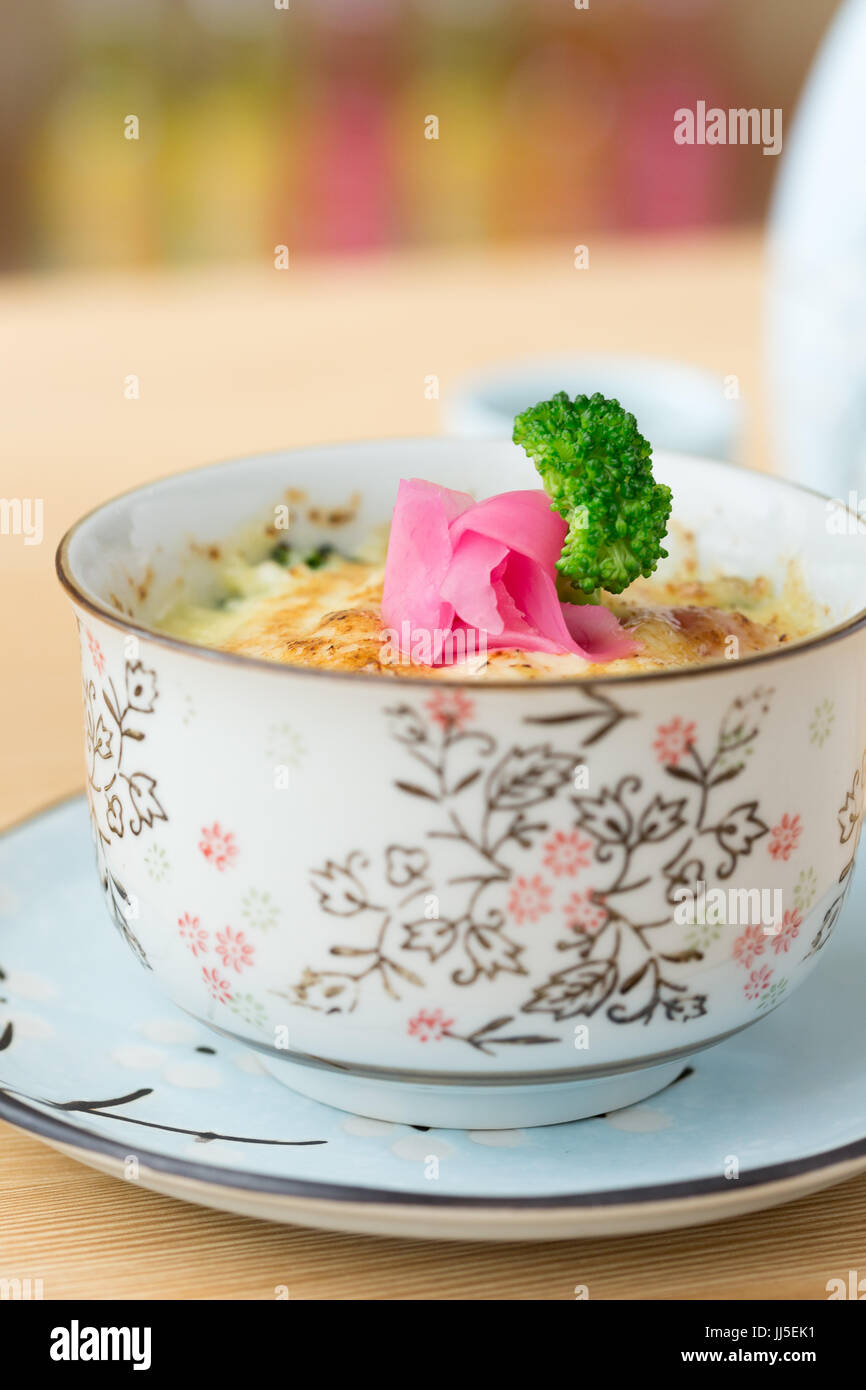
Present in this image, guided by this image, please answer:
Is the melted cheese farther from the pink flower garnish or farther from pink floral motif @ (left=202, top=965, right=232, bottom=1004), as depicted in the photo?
pink floral motif @ (left=202, top=965, right=232, bottom=1004)

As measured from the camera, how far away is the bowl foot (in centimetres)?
81

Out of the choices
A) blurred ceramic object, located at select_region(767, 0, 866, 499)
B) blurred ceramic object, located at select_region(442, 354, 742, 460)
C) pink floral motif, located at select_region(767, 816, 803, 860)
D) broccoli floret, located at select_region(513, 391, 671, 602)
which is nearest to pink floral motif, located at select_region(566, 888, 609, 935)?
pink floral motif, located at select_region(767, 816, 803, 860)

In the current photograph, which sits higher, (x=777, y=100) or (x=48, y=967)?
(x=777, y=100)

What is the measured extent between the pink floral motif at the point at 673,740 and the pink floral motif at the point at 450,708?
94 millimetres

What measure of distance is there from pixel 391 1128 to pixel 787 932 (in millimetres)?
238

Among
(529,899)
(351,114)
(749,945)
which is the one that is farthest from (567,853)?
(351,114)

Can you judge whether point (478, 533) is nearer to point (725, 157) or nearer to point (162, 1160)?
point (162, 1160)

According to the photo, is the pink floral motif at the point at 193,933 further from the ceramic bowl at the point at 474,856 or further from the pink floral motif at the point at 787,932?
the pink floral motif at the point at 787,932

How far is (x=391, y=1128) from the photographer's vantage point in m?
0.82

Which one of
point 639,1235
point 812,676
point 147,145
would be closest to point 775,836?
point 812,676

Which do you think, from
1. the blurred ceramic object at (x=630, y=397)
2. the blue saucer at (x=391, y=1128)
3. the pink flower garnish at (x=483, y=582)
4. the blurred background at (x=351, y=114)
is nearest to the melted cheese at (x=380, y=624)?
the pink flower garnish at (x=483, y=582)

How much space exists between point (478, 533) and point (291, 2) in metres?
3.04

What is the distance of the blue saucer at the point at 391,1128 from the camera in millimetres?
708

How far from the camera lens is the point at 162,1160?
739mm
